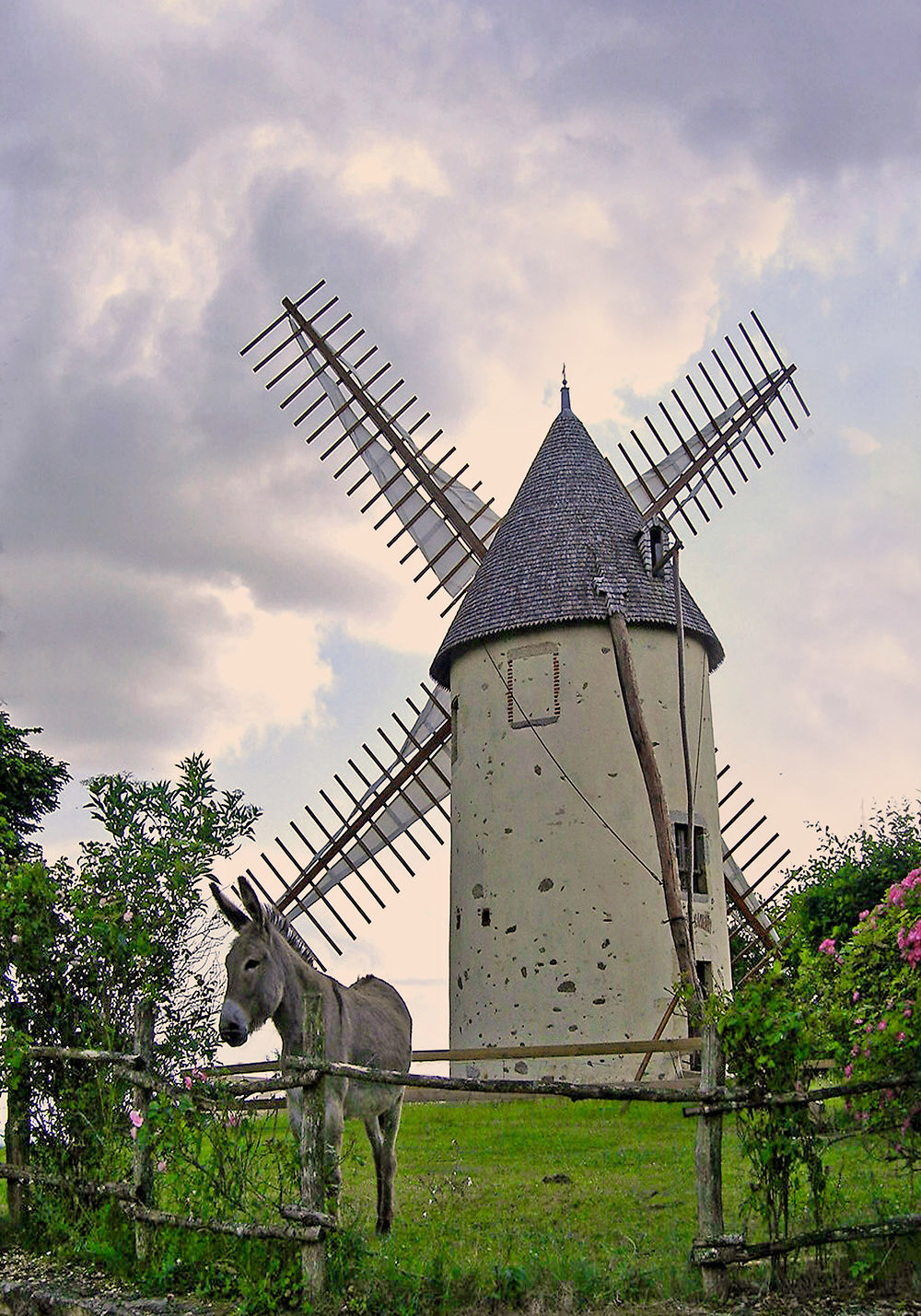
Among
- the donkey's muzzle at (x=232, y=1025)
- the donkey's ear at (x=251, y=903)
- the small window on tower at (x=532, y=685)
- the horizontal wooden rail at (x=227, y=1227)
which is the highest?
the small window on tower at (x=532, y=685)

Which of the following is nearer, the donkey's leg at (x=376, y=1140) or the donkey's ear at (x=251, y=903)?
the donkey's ear at (x=251, y=903)

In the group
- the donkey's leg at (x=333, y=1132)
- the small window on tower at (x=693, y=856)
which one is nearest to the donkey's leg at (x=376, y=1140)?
the donkey's leg at (x=333, y=1132)

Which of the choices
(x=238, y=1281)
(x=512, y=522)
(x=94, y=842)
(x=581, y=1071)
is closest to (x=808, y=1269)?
(x=238, y=1281)

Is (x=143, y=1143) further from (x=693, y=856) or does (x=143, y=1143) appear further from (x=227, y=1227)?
(x=693, y=856)

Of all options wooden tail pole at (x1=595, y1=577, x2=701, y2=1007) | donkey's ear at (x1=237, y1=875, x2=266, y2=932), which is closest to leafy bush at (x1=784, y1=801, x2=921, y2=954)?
wooden tail pole at (x1=595, y1=577, x2=701, y2=1007)

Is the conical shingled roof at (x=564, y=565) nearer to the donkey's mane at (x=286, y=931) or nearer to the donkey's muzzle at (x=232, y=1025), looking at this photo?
the donkey's mane at (x=286, y=931)

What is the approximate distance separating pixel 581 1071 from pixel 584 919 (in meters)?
1.78

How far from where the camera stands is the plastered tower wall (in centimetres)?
1589

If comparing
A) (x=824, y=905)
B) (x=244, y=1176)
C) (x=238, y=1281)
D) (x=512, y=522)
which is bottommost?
(x=238, y=1281)

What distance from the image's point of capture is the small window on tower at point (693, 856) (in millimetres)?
16500

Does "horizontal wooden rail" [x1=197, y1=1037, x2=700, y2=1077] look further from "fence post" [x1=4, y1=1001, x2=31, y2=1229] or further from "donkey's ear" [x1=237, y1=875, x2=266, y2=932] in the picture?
"donkey's ear" [x1=237, y1=875, x2=266, y2=932]

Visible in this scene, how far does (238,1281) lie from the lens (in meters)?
6.02

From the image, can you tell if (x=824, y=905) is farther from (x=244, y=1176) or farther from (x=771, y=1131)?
(x=244, y=1176)

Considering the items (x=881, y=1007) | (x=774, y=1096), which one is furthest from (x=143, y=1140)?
(x=881, y=1007)
